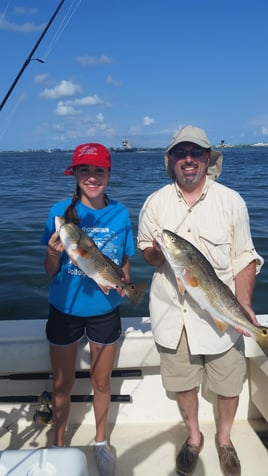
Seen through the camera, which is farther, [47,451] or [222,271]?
[222,271]

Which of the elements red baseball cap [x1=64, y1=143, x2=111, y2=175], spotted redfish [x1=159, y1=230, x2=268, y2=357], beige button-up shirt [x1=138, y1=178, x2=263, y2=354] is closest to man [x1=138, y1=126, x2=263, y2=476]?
beige button-up shirt [x1=138, y1=178, x2=263, y2=354]

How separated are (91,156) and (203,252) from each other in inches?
42.5

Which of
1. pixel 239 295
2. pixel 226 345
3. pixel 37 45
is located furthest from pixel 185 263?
pixel 37 45

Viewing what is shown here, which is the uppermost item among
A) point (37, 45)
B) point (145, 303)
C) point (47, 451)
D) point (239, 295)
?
point (37, 45)

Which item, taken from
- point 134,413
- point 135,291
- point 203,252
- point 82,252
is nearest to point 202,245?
point 203,252

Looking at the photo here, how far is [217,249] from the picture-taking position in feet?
9.59

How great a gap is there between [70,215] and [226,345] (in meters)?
1.51

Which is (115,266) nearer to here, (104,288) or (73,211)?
(104,288)

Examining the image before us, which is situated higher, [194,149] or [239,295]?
[194,149]

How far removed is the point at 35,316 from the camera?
661 centimetres

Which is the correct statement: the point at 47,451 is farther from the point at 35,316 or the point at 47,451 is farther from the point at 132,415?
the point at 35,316

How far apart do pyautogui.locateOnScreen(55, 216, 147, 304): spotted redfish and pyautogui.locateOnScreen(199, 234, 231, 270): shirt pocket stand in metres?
0.65

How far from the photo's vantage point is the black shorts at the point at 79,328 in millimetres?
2949

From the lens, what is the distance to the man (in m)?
2.89
